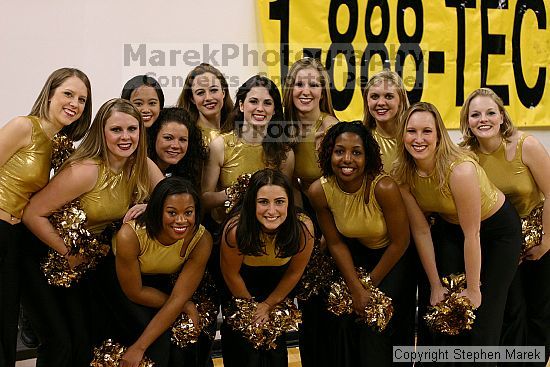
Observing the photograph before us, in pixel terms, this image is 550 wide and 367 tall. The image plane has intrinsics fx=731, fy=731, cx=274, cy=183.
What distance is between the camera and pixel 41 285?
324cm

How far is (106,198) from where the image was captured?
3191 millimetres

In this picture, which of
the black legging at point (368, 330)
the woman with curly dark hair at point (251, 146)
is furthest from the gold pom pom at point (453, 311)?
the woman with curly dark hair at point (251, 146)

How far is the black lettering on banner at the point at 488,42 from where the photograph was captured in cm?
588

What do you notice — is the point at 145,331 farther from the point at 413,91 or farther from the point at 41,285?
the point at 413,91

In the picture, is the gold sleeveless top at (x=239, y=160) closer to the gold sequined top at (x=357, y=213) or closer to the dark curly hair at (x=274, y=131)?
the dark curly hair at (x=274, y=131)

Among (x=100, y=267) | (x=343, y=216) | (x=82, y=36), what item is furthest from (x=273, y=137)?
(x=82, y=36)

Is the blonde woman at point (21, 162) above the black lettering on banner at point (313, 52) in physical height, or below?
below

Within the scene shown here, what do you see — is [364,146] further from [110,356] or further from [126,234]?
[110,356]

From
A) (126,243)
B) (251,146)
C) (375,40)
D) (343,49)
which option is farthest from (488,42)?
(126,243)

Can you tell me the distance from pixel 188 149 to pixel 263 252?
75cm

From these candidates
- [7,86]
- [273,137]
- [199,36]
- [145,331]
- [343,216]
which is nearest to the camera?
[145,331]

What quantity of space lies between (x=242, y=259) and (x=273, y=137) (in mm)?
720

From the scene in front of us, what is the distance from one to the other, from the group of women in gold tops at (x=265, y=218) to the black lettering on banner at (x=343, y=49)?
154 cm

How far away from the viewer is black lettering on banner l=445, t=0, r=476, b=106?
5.77 metres
